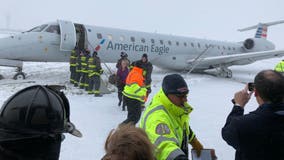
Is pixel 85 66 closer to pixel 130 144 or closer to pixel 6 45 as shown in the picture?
pixel 6 45

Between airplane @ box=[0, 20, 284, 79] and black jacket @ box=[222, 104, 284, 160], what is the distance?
38.1 ft

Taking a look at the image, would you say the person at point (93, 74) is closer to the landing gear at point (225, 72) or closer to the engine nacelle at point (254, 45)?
the landing gear at point (225, 72)

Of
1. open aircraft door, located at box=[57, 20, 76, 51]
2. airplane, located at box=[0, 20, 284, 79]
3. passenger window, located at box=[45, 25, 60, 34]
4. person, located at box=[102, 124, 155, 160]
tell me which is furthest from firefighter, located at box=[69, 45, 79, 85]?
person, located at box=[102, 124, 155, 160]

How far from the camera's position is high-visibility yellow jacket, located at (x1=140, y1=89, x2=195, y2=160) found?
207 centimetres

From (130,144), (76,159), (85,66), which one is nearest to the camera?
(130,144)

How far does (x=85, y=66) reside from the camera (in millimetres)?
11484

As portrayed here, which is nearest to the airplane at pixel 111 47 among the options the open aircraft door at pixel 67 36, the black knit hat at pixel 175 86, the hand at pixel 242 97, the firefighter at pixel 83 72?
the open aircraft door at pixel 67 36

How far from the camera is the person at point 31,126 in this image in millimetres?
1351

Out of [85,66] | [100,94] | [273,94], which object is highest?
[273,94]

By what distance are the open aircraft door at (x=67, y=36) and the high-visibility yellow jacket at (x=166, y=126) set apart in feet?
37.6

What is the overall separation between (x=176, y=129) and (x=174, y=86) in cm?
38

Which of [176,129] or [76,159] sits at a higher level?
[176,129]

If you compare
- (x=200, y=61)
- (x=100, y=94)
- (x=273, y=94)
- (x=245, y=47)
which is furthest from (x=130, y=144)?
(x=245, y=47)

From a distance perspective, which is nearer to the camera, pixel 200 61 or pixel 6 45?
pixel 6 45
